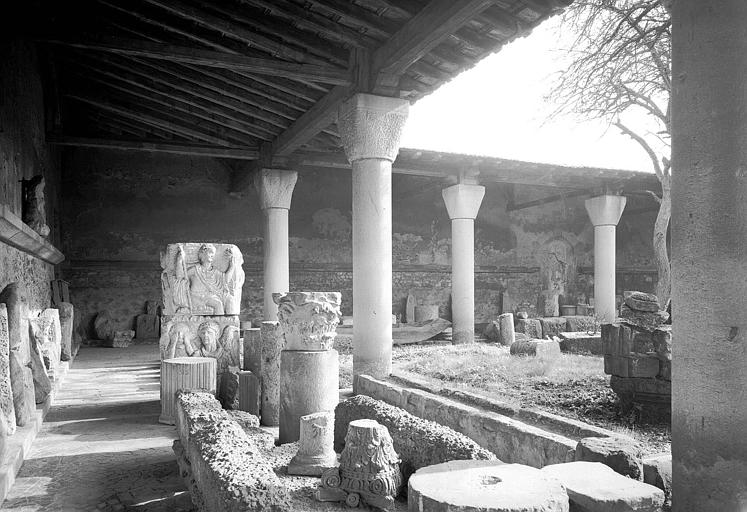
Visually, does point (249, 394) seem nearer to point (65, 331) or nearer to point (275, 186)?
point (65, 331)

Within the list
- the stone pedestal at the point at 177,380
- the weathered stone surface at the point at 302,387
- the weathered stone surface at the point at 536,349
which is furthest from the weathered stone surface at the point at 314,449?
the weathered stone surface at the point at 536,349

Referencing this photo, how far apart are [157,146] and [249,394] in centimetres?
681

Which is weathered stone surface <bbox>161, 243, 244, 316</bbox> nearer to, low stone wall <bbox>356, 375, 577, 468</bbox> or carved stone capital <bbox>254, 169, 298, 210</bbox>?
low stone wall <bbox>356, 375, 577, 468</bbox>

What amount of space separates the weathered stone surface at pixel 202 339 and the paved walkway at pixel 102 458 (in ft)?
2.54

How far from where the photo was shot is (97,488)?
15.1 ft

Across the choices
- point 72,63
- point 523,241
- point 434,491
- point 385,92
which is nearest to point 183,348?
point 385,92

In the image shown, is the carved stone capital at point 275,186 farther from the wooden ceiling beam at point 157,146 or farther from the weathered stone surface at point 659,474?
the weathered stone surface at point 659,474

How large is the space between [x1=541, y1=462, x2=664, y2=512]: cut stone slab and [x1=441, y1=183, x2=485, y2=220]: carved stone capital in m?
10.2

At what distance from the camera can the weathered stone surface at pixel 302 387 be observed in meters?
6.18

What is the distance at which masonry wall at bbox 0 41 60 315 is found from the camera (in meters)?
7.42

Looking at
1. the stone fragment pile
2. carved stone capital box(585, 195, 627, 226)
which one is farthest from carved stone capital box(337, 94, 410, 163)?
carved stone capital box(585, 195, 627, 226)

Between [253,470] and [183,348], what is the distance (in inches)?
174

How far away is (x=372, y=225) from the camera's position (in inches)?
308

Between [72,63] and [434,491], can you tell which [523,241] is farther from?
[434,491]
